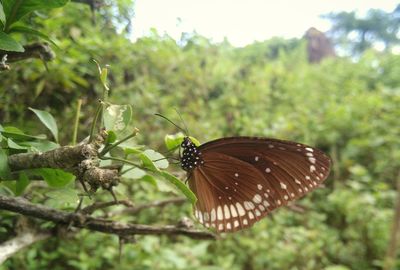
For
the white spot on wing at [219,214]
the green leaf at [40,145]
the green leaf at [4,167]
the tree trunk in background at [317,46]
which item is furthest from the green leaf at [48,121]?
the tree trunk in background at [317,46]

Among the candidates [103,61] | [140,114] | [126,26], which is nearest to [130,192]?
[140,114]

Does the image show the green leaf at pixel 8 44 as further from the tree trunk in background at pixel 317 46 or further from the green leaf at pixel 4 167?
the tree trunk in background at pixel 317 46

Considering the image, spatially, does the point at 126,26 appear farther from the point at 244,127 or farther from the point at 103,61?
the point at 244,127

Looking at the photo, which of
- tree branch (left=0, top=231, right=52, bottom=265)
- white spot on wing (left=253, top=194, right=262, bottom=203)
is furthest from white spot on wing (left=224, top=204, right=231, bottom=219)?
tree branch (left=0, top=231, right=52, bottom=265)

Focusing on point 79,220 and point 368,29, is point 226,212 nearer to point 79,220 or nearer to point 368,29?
point 79,220

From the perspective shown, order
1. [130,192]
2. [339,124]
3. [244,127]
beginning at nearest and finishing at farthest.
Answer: [130,192] → [244,127] → [339,124]

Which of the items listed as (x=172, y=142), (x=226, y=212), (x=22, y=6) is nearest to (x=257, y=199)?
(x=226, y=212)
